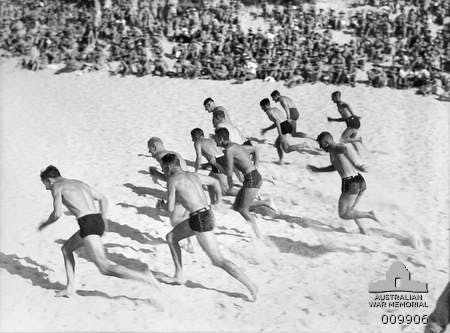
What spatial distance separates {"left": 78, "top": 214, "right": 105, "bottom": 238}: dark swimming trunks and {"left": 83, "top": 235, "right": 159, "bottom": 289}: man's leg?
5 cm

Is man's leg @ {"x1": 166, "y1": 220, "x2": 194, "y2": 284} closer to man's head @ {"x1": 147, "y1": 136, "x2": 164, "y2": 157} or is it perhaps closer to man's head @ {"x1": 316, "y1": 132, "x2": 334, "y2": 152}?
man's head @ {"x1": 147, "y1": 136, "x2": 164, "y2": 157}

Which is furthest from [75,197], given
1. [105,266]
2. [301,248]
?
[301,248]

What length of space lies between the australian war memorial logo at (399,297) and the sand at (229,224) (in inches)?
4.1

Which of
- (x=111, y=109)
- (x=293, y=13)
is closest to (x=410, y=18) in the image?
(x=293, y=13)

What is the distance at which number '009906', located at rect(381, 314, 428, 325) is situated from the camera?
5.83 metres

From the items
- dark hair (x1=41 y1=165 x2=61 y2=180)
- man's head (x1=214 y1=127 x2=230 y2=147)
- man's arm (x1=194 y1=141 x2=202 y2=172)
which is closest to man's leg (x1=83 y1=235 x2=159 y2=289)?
dark hair (x1=41 y1=165 x2=61 y2=180)

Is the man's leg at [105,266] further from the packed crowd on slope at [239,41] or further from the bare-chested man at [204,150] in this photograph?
the packed crowd on slope at [239,41]

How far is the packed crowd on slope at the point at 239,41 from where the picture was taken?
1695cm

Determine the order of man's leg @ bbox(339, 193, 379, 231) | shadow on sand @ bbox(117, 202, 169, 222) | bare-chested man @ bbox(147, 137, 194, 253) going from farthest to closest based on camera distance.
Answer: shadow on sand @ bbox(117, 202, 169, 222)
man's leg @ bbox(339, 193, 379, 231)
bare-chested man @ bbox(147, 137, 194, 253)

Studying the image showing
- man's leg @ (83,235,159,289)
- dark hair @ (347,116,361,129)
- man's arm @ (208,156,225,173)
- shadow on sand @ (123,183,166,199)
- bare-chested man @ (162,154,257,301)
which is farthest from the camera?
dark hair @ (347,116,361,129)

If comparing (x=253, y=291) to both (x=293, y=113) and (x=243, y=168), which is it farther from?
(x=293, y=113)

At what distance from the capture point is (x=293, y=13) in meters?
21.6

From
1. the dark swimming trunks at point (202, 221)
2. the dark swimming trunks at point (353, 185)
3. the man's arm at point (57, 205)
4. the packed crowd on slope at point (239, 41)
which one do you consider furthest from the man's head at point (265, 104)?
the packed crowd on slope at point (239, 41)

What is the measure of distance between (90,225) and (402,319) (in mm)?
3322
